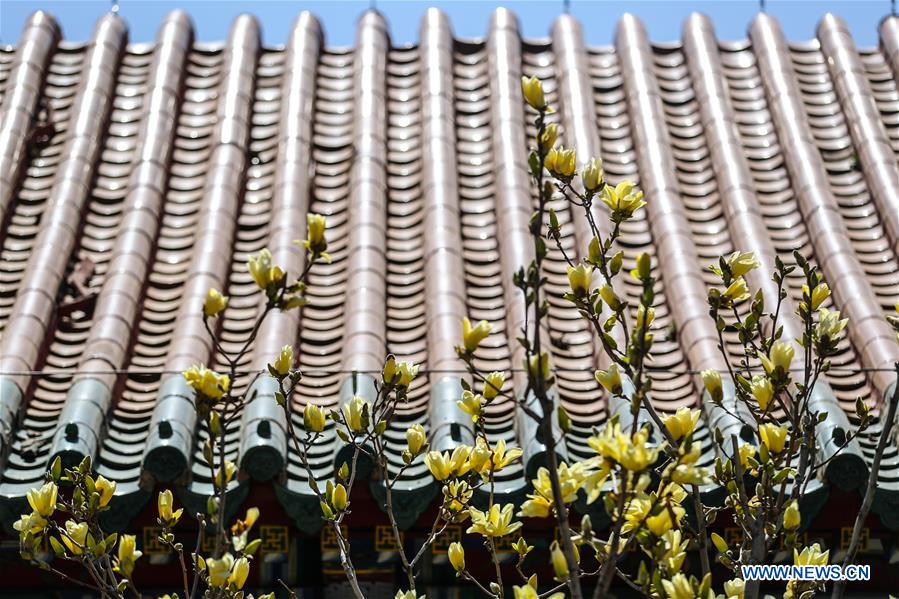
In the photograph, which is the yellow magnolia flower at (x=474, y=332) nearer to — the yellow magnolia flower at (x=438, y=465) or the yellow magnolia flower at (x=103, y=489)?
the yellow magnolia flower at (x=438, y=465)

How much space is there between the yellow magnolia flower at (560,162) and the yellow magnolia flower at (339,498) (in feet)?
3.75

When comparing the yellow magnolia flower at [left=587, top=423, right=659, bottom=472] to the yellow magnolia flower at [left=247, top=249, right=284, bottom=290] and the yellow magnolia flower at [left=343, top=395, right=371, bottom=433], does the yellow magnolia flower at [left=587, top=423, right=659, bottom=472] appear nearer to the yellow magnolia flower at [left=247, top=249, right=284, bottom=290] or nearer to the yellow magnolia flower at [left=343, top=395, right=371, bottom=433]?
the yellow magnolia flower at [left=247, top=249, right=284, bottom=290]

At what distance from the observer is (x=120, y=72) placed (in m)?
9.36

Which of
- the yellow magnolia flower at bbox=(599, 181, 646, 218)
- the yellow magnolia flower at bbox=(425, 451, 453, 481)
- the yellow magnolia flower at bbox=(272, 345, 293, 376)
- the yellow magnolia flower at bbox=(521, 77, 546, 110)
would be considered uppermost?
the yellow magnolia flower at bbox=(521, 77, 546, 110)

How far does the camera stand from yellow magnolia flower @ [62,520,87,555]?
3.87 m

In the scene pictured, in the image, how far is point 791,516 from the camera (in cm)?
384

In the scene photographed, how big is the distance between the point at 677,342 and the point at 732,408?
3.51ft

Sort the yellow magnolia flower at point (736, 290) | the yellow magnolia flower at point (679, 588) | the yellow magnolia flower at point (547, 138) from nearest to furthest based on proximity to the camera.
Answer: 1. the yellow magnolia flower at point (679, 588)
2. the yellow magnolia flower at point (547, 138)
3. the yellow magnolia flower at point (736, 290)

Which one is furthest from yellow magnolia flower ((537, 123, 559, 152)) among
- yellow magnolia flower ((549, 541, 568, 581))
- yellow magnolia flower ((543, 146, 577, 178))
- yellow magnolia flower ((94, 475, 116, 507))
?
yellow magnolia flower ((94, 475, 116, 507))

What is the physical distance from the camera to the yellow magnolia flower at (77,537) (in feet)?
12.7

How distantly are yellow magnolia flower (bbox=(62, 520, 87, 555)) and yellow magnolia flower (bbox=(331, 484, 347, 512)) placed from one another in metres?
0.73

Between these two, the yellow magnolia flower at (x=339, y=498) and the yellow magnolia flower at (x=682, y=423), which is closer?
the yellow magnolia flower at (x=682, y=423)

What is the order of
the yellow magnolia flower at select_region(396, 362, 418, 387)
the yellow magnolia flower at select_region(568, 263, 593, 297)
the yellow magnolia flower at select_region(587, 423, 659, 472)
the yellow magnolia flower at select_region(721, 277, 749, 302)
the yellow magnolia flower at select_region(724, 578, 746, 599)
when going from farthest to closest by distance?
the yellow magnolia flower at select_region(396, 362, 418, 387) < the yellow magnolia flower at select_region(721, 277, 749, 302) < the yellow magnolia flower at select_region(724, 578, 746, 599) < the yellow magnolia flower at select_region(568, 263, 593, 297) < the yellow magnolia flower at select_region(587, 423, 659, 472)

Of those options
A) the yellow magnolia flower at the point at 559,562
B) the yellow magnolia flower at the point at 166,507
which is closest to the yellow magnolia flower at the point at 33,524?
the yellow magnolia flower at the point at 166,507
